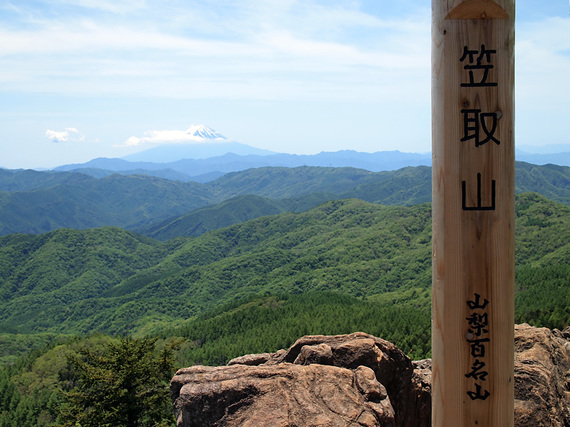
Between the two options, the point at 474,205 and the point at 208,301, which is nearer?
the point at 474,205

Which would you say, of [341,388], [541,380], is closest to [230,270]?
[541,380]

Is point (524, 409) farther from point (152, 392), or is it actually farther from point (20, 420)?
point (20, 420)

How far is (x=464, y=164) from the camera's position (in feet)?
13.8

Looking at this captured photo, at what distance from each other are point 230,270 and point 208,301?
18595 millimetres

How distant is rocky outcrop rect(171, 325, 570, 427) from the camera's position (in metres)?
7.83

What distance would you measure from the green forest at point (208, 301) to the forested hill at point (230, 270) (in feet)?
1.75

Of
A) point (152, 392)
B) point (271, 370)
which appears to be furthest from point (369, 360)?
point (152, 392)

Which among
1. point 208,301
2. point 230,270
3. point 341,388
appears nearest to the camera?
point 341,388

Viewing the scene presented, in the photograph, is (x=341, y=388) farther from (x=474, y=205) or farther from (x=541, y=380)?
(x=474, y=205)

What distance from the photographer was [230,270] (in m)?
154

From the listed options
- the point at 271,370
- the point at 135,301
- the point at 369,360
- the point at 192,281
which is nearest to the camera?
the point at 271,370

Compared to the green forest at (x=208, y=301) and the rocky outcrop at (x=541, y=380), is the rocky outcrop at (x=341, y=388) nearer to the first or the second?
the rocky outcrop at (x=541, y=380)

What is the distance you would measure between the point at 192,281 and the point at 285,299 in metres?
72.5

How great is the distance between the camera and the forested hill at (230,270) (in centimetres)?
11681
